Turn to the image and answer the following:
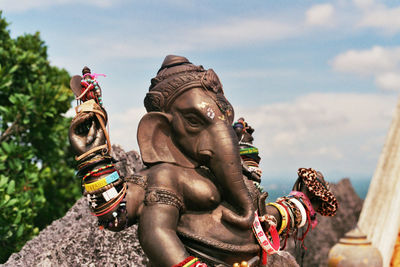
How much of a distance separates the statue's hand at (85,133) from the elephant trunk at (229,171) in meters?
0.51

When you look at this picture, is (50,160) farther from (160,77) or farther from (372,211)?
(372,211)

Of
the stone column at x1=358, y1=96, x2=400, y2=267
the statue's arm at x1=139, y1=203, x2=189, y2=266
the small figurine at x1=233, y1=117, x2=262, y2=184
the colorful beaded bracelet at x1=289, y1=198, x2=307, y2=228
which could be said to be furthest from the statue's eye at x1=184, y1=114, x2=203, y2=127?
the stone column at x1=358, y1=96, x2=400, y2=267

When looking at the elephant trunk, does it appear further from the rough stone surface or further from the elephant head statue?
the rough stone surface

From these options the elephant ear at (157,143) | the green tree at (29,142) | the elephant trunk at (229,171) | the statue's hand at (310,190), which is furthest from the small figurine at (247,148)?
the green tree at (29,142)

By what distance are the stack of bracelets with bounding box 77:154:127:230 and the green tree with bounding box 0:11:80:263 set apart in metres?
2.60

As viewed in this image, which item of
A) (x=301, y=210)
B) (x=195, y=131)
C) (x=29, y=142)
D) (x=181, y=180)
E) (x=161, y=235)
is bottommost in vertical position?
(x=29, y=142)

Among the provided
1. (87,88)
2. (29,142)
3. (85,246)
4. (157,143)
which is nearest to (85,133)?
(87,88)

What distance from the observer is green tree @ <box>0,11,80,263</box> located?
454 cm

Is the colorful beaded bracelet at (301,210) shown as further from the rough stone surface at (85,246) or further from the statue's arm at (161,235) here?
the statue's arm at (161,235)

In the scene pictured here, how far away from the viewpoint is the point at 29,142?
220 inches

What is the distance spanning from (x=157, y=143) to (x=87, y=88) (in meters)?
0.45

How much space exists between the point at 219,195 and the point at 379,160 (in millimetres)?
5600

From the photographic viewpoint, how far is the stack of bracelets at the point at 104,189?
1.97 metres

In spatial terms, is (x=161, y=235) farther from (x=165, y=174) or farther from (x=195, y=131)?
(x=195, y=131)
